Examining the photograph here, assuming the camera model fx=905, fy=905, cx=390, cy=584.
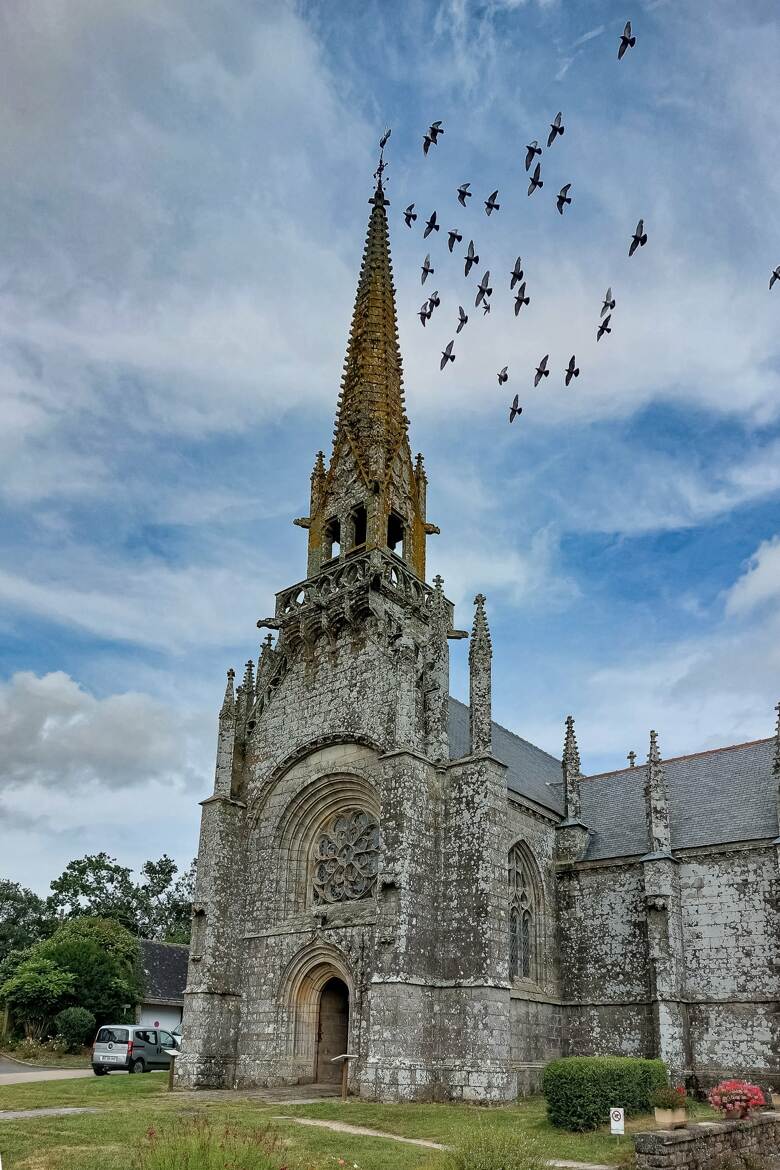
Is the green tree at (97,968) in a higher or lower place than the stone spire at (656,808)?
lower

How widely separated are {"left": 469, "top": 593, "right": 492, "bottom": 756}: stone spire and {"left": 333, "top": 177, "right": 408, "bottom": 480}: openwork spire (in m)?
6.81

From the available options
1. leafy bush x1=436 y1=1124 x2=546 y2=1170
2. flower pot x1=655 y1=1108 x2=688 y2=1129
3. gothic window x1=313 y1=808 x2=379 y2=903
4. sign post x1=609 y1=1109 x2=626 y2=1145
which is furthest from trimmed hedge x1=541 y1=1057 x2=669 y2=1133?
leafy bush x1=436 y1=1124 x2=546 y2=1170

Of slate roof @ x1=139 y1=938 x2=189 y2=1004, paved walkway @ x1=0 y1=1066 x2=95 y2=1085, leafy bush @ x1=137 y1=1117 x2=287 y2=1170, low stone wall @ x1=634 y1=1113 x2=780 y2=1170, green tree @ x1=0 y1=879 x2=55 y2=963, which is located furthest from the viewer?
green tree @ x1=0 y1=879 x2=55 y2=963

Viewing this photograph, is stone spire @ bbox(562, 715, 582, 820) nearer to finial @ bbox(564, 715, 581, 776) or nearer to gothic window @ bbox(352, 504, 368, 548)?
finial @ bbox(564, 715, 581, 776)

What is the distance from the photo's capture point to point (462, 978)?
19.9 meters

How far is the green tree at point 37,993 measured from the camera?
36875mm

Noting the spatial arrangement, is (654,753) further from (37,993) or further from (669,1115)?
(37,993)

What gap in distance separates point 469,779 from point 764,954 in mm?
8312

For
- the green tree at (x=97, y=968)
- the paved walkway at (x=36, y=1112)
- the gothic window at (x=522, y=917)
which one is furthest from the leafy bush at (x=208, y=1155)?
the green tree at (x=97, y=968)

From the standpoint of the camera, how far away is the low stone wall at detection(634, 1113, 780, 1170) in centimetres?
1062

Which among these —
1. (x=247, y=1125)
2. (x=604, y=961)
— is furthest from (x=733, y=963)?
(x=247, y=1125)

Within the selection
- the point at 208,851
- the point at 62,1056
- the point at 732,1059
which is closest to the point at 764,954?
the point at 732,1059

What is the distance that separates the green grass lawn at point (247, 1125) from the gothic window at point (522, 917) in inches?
139

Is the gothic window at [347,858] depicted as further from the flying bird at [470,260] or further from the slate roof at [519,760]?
the flying bird at [470,260]
